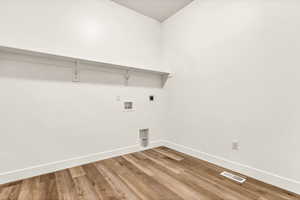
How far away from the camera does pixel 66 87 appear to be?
6.57ft

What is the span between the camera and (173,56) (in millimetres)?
2893

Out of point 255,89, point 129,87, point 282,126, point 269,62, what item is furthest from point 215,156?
point 129,87

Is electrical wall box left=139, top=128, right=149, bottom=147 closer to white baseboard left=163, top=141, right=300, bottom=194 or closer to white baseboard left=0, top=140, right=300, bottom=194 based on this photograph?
white baseboard left=0, top=140, right=300, bottom=194

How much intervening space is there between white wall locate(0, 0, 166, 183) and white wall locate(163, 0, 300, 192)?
35.3 inches

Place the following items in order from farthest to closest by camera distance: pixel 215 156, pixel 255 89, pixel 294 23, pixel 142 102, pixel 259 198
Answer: pixel 142 102 < pixel 215 156 < pixel 255 89 < pixel 294 23 < pixel 259 198

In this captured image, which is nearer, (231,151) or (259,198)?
(259,198)

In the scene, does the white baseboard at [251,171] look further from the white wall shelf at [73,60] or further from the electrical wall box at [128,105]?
the white wall shelf at [73,60]

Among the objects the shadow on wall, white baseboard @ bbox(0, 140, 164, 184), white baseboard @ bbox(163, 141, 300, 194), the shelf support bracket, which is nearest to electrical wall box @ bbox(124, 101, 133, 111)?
the shadow on wall

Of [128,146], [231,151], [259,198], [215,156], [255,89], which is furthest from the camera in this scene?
[128,146]

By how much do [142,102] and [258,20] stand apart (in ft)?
6.96

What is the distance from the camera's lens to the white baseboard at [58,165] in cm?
164

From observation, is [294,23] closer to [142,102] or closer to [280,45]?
[280,45]

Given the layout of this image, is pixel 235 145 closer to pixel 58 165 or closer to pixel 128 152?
pixel 128 152

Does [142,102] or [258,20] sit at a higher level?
[258,20]
